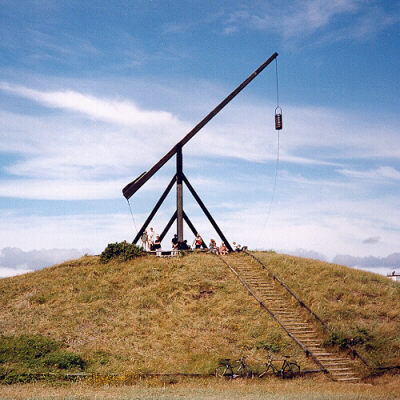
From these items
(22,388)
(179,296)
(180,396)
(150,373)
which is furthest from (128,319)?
(180,396)

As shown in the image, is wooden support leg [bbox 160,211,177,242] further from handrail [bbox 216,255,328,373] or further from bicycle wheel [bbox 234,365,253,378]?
bicycle wheel [bbox 234,365,253,378]

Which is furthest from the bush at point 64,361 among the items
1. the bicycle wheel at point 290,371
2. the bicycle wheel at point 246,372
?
the bicycle wheel at point 290,371

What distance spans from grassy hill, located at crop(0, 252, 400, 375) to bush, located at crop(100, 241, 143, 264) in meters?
0.64

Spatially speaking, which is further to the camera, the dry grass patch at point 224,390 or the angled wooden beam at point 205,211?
the angled wooden beam at point 205,211

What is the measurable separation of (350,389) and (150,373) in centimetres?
737

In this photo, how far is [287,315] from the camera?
23.3 meters

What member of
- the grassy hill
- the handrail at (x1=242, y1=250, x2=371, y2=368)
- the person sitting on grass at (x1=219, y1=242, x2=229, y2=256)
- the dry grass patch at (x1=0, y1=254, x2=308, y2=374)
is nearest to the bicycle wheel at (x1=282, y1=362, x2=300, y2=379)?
the grassy hill

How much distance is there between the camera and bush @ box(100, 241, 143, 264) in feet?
98.3

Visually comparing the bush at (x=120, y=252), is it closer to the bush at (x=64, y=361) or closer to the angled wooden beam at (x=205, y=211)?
the angled wooden beam at (x=205, y=211)

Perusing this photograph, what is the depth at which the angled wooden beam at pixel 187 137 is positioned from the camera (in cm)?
2992

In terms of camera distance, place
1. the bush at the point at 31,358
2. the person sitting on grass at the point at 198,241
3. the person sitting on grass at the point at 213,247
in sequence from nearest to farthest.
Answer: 1. the bush at the point at 31,358
2. the person sitting on grass at the point at 213,247
3. the person sitting on grass at the point at 198,241

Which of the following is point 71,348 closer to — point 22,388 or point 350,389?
point 22,388

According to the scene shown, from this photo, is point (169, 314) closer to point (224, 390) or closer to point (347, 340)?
point (224, 390)

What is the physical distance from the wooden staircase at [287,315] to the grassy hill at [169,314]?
1.99ft
